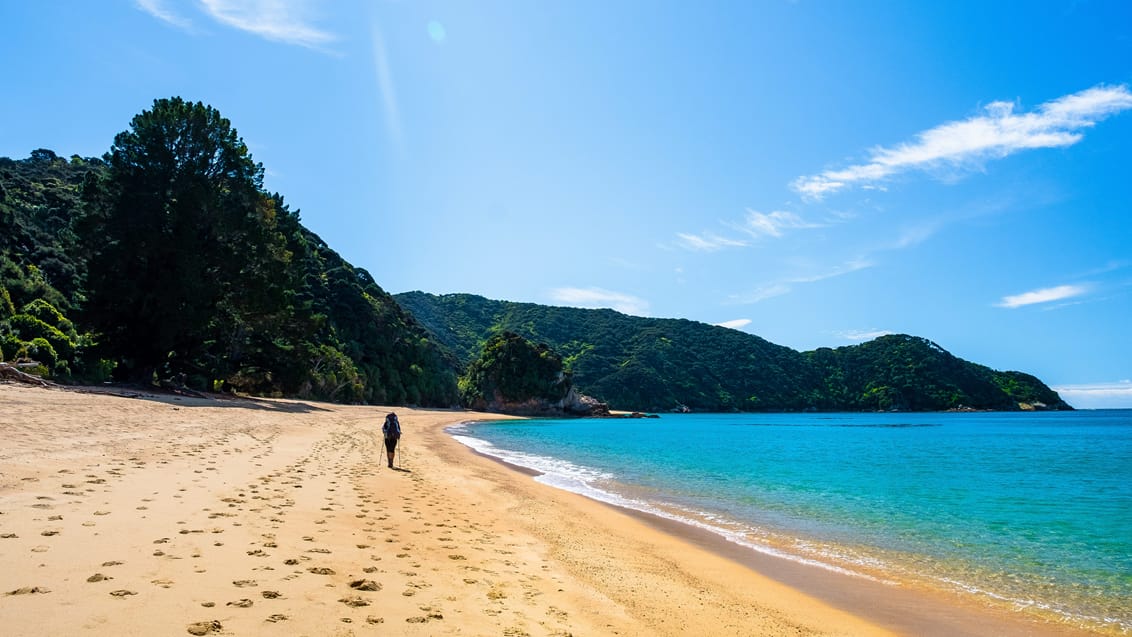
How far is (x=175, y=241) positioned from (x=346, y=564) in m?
35.6

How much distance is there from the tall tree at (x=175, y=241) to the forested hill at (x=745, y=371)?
394 feet

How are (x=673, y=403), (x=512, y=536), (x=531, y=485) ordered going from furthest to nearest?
(x=673, y=403), (x=531, y=485), (x=512, y=536)

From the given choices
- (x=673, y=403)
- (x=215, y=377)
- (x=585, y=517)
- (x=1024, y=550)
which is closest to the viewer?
(x=1024, y=550)

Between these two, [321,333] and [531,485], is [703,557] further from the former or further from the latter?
[321,333]

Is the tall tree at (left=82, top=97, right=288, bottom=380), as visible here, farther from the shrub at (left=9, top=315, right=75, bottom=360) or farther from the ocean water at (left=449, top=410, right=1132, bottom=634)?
the ocean water at (left=449, top=410, right=1132, bottom=634)

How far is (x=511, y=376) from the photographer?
120 m

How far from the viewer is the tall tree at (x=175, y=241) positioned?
32750 mm

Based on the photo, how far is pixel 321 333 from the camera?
68.7m

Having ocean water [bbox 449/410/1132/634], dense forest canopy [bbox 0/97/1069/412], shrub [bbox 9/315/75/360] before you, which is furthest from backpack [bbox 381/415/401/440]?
shrub [bbox 9/315/75/360]

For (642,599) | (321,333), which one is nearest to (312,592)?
(642,599)

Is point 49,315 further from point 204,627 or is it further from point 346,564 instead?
point 204,627

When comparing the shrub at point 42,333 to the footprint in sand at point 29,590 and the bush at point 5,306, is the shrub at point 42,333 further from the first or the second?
the footprint in sand at point 29,590

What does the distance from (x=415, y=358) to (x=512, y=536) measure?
85124 mm

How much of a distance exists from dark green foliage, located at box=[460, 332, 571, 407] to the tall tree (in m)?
80.9
